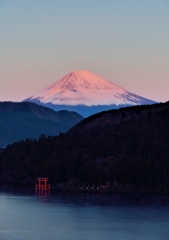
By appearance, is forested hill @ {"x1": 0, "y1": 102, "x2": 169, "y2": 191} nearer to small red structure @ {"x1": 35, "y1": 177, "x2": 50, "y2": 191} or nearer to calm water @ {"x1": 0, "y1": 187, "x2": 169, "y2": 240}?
small red structure @ {"x1": 35, "y1": 177, "x2": 50, "y2": 191}

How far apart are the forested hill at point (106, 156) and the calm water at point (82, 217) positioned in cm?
476

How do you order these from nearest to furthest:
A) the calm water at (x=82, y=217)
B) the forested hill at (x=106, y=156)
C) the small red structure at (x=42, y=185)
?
1. the calm water at (x=82, y=217)
2. the forested hill at (x=106, y=156)
3. the small red structure at (x=42, y=185)

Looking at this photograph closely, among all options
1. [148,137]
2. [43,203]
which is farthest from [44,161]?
[43,203]

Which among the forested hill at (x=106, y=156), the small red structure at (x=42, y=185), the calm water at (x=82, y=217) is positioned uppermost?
the forested hill at (x=106, y=156)

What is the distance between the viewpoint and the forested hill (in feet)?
258

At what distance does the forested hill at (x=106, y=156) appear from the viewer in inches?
3100

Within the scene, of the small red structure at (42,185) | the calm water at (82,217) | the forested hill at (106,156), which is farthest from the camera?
the small red structure at (42,185)

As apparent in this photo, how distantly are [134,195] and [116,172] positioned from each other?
4.56 m

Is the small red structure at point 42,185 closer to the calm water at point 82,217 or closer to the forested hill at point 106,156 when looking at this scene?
the forested hill at point 106,156

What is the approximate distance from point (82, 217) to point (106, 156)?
26.7 m

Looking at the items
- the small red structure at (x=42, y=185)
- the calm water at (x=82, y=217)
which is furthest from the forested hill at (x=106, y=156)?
the calm water at (x=82, y=217)

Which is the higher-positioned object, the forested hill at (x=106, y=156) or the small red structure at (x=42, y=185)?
the forested hill at (x=106, y=156)

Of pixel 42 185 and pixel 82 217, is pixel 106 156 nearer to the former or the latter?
pixel 42 185

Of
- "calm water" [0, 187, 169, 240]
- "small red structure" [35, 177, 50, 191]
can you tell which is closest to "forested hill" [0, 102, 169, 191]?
"small red structure" [35, 177, 50, 191]
